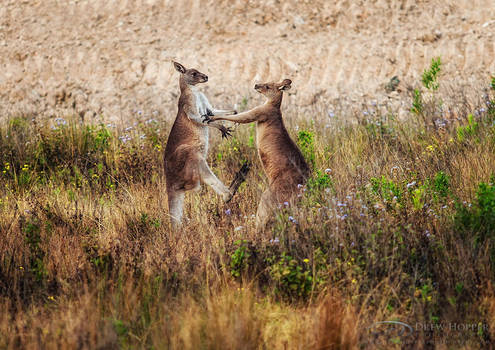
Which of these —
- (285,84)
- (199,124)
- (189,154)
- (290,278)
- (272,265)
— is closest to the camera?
(290,278)

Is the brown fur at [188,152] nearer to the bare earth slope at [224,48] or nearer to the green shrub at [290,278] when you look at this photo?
the green shrub at [290,278]

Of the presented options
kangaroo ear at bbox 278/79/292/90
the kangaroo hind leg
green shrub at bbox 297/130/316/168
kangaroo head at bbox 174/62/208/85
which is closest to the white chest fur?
kangaroo head at bbox 174/62/208/85

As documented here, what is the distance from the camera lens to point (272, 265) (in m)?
4.56

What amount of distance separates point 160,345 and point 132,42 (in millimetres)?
12569

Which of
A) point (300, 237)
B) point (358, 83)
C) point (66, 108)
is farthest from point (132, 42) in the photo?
point (300, 237)

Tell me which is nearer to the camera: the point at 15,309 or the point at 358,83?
the point at 15,309

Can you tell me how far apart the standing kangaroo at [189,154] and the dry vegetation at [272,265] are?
1.11ft

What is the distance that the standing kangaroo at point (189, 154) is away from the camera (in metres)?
A: 5.44

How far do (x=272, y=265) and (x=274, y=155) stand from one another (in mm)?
1379

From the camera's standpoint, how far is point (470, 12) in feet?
48.4

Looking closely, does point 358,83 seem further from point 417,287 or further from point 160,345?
point 160,345

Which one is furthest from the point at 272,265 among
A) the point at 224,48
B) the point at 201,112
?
the point at 224,48

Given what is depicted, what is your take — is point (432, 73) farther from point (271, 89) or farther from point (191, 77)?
point (191, 77)

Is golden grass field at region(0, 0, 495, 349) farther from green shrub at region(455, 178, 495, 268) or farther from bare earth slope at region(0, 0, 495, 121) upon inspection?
bare earth slope at region(0, 0, 495, 121)
